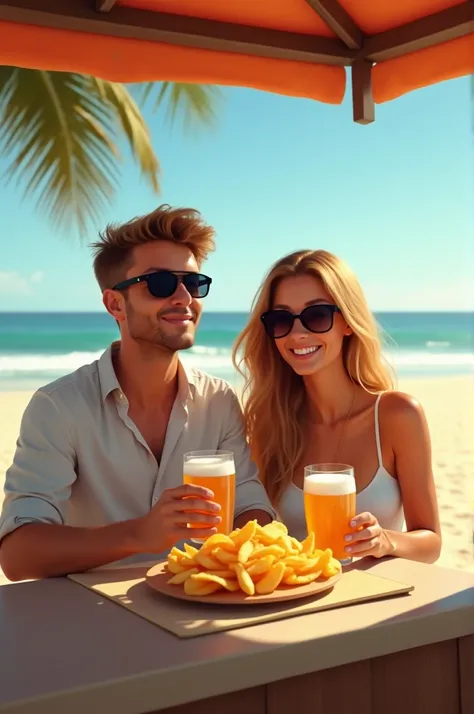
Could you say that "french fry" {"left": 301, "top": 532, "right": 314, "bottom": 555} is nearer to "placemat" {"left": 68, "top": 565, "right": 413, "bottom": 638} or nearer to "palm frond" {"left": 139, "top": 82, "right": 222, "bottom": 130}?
"placemat" {"left": 68, "top": 565, "right": 413, "bottom": 638}

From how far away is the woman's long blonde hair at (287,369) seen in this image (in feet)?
10.5

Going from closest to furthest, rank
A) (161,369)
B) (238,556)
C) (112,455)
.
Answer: (238,556) < (112,455) < (161,369)

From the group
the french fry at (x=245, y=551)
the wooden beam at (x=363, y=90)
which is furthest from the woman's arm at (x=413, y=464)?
the wooden beam at (x=363, y=90)

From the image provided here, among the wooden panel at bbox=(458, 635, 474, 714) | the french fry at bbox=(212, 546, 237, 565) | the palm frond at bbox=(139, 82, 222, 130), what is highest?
the palm frond at bbox=(139, 82, 222, 130)

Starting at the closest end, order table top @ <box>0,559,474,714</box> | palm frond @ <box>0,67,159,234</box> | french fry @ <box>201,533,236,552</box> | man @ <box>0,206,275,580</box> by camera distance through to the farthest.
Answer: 1. table top @ <box>0,559,474,714</box>
2. french fry @ <box>201,533,236,552</box>
3. man @ <box>0,206,275,580</box>
4. palm frond @ <box>0,67,159,234</box>

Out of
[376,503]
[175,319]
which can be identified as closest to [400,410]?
[376,503]

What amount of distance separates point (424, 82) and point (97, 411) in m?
1.66

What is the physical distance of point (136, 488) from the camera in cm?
289

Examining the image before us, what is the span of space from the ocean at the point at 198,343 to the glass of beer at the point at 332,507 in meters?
22.0

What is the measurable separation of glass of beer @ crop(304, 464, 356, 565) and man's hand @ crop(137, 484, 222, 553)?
305 mm

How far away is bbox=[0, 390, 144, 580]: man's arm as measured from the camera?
221 centimetres

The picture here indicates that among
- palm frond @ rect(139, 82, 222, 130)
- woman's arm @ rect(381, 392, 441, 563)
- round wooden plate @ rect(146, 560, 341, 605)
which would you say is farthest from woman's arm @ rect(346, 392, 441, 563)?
palm frond @ rect(139, 82, 222, 130)

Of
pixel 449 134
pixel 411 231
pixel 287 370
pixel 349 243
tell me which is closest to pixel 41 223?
pixel 349 243

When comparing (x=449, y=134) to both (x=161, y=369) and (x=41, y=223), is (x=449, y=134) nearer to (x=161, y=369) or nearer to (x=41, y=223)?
(x=41, y=223)
